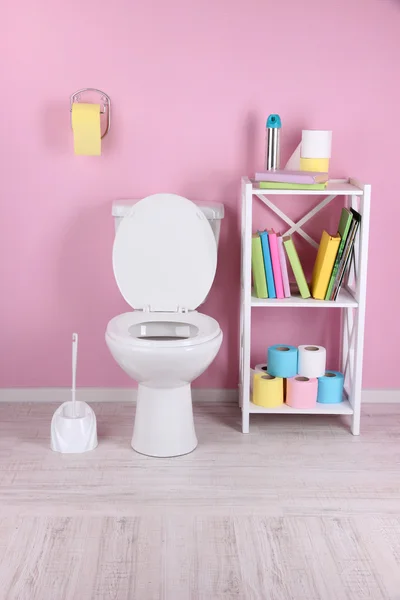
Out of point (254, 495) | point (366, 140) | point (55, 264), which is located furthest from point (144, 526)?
point (366, 140)

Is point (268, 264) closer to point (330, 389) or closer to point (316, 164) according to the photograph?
point (316, 164)

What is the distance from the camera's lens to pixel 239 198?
3.15 metres

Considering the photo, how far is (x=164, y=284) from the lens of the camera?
2947 mm

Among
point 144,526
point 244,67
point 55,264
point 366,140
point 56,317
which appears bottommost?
point 144,526

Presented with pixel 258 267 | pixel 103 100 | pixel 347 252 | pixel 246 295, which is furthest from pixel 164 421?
pixel 103 100

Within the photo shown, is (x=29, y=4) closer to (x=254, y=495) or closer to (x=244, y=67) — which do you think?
(x=244, y=67)

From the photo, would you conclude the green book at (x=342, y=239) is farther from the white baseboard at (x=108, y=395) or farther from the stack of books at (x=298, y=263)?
the white baseboard at (x=108, y=395)

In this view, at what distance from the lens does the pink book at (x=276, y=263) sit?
293 centimetres

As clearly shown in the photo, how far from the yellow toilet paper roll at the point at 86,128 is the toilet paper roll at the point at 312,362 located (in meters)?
1.08

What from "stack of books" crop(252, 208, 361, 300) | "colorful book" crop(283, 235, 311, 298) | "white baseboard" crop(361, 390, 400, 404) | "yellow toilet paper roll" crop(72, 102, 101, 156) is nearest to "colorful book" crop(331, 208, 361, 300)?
"stack of books" crop(252, 208, 361, 300)

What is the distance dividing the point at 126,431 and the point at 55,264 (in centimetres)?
72

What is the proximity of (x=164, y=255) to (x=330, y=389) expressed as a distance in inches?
31.6

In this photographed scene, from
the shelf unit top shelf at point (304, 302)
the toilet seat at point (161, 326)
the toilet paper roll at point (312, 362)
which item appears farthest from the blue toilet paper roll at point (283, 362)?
the toilet seat at point (161, 326)

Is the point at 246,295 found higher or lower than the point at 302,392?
higher
